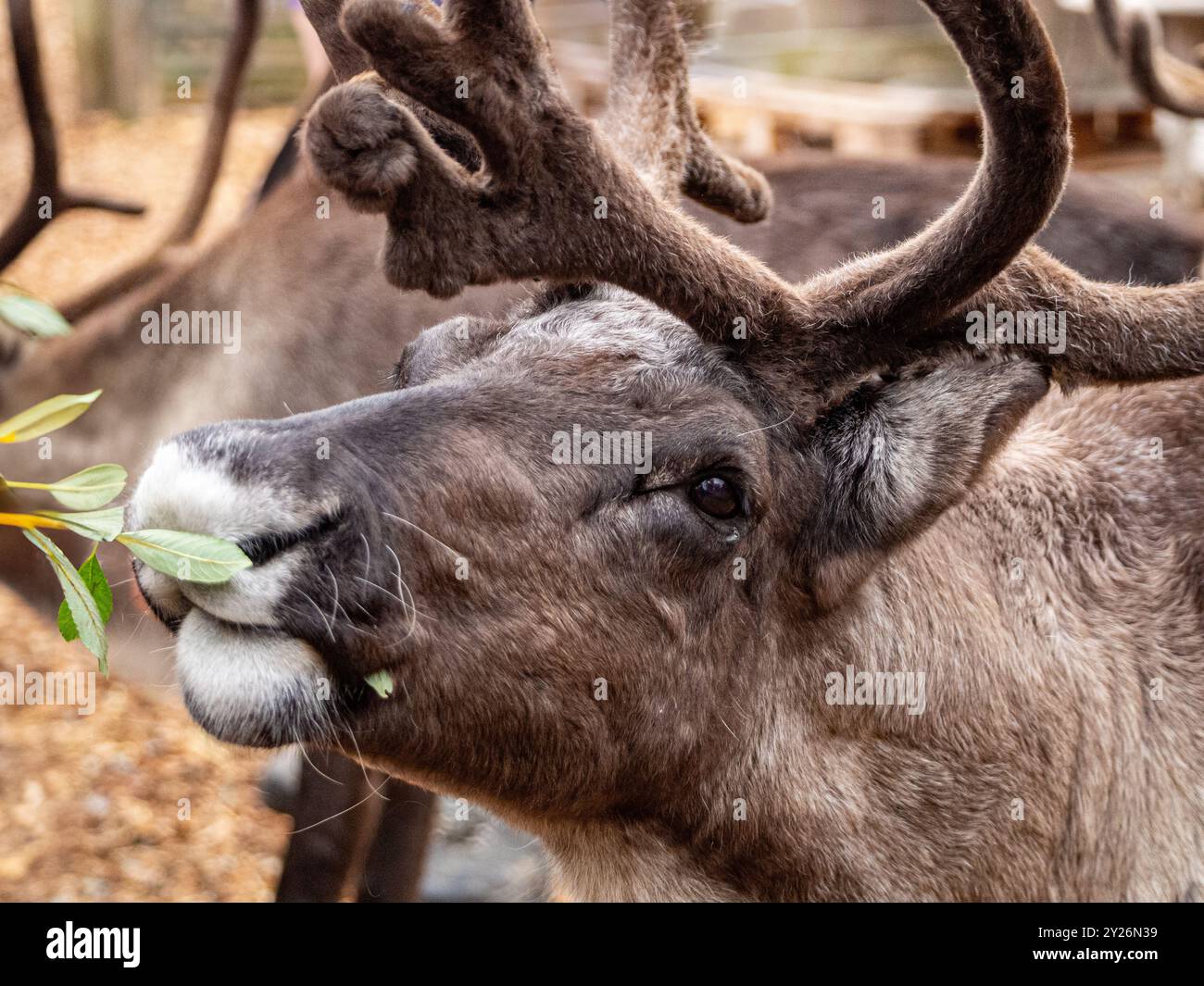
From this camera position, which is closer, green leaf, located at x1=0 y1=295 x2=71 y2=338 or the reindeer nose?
the reindeer nose

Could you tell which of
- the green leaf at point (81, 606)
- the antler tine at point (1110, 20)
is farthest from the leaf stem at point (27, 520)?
the antler tine at point (1110, 20)

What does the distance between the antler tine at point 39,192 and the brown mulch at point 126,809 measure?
5.58ft

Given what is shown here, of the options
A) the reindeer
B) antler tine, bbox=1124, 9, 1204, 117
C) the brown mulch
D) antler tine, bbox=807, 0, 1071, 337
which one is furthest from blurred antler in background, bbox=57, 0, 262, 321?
antler tine, bbox=807, 0, 1071, 337

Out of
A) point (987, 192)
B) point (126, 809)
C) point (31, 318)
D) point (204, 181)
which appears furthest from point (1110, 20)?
point (126, 809)

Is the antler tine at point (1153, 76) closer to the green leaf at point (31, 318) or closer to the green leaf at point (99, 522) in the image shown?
the green leaf at point (31, 318)

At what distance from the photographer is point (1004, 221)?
96.1 inches

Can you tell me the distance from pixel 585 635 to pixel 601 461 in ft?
1.07

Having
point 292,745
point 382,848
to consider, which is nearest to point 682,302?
point 292,745

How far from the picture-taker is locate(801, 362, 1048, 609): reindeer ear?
254 centimetres

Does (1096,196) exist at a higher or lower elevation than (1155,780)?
higher

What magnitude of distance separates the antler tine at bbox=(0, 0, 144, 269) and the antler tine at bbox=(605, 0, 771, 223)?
281 cm

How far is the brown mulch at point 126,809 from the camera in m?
5.83

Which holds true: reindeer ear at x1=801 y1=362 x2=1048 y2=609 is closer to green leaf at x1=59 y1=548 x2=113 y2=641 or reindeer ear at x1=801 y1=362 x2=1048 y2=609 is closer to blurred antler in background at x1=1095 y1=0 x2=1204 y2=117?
green leaf at x1=59 y1=548 x2=113 y2=641
